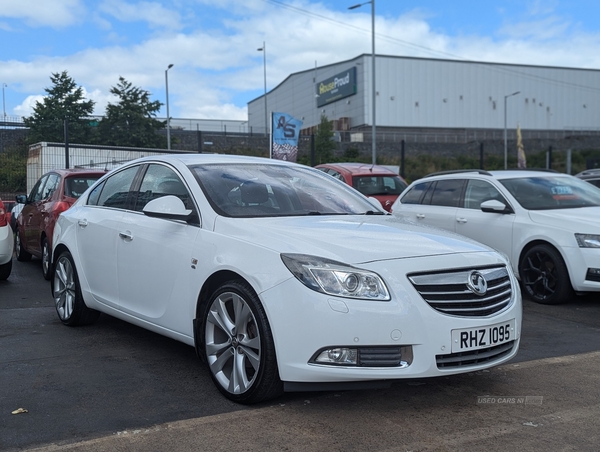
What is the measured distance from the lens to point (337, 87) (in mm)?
72562

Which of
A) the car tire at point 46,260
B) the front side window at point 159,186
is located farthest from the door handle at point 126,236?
the car tire at point 46,260

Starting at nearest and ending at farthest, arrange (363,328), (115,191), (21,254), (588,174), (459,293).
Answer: (363,328)
(459,293)
(115,191)
(21,254)
(588,174)

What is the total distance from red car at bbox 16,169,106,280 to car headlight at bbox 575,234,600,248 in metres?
6.20

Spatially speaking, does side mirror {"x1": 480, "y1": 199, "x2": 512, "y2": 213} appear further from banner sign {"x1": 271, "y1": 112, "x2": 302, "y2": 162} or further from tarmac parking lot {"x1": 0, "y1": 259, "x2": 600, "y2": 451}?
banner sign {"x1": 271, "y1": 112, "x2": 302, "y2": 162}

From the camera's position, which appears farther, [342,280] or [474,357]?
[474,357]

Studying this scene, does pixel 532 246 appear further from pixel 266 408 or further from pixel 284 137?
pixel 284 137

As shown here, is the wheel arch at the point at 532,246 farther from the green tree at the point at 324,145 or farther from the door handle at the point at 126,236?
the green tree at the point at 324,145

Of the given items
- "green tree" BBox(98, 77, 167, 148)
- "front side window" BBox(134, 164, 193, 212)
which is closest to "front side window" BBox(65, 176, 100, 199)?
"front side window" BBox(134, 164, 193, 212)

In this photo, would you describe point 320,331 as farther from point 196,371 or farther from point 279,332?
point 196,371

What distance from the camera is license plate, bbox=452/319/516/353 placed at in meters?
3.76

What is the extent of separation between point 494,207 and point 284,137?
963 cm

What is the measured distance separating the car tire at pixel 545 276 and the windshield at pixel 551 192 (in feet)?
2.10

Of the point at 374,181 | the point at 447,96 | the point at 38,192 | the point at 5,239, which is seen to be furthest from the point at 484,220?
the point at 447,96

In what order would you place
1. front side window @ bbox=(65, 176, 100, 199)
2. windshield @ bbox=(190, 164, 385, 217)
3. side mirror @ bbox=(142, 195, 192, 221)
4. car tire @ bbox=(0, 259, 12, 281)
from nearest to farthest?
side mirror @ bbox=(142, 195, 192, 221) < windshield @ bbox=(190, 164, 385, 217) < car tire @ bbox=(0, 259, 12, 281) < front side window @ bbox=(65, 176, 100, 199)
